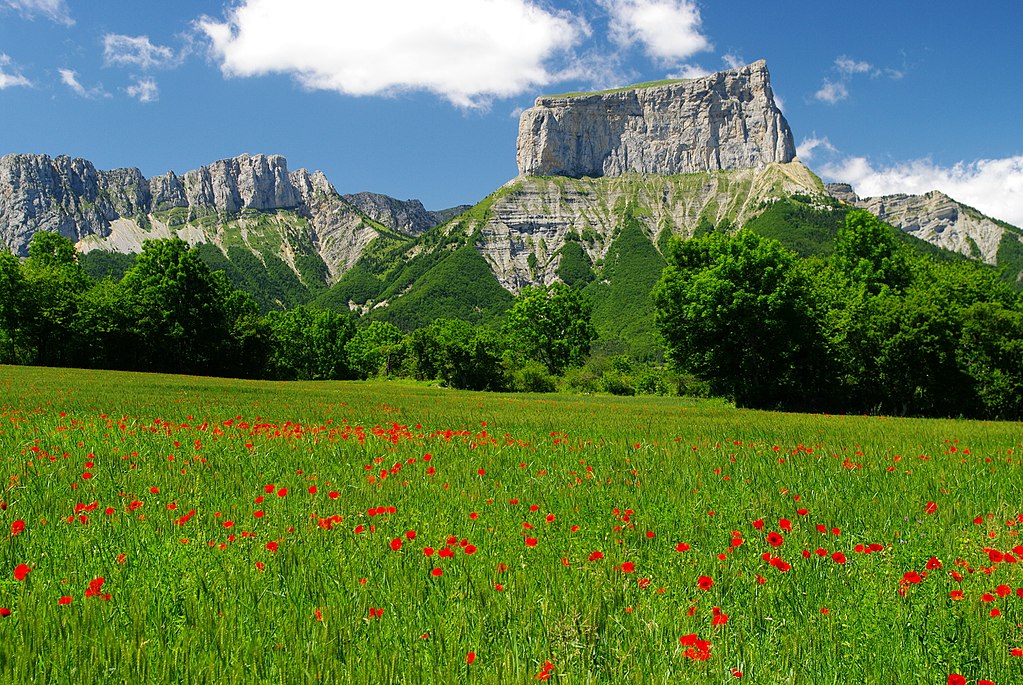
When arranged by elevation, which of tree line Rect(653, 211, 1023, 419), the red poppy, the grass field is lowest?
the grass field

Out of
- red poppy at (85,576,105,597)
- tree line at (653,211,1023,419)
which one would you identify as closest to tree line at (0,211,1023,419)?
tree line at (653,211,1023,419)

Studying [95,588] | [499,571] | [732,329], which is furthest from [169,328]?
[499,571]

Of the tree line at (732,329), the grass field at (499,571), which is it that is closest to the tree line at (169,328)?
the tree line at (732,329)

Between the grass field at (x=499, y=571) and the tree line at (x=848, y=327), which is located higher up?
the tree line at (x=848, y=327)

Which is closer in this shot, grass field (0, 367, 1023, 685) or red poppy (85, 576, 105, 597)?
grass field (0, 367, 1023, 685)

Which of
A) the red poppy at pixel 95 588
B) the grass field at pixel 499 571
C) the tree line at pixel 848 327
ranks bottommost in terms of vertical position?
the grass field at pixel 499 571

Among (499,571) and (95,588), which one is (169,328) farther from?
(499,571)

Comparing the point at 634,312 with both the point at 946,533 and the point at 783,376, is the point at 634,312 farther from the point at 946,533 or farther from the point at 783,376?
the point at 946,533

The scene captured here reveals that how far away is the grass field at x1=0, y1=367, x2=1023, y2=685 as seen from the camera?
2881mm

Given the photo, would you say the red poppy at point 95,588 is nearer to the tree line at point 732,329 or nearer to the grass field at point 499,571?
the grass field at point 499,571

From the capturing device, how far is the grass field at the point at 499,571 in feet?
9.45

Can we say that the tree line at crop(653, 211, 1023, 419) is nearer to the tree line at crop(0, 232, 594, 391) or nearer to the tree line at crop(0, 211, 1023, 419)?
the tree line at crop(0, 211, 1023, 419)

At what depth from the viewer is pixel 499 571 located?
4.14 meters

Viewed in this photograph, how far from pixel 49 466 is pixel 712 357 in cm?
3523
